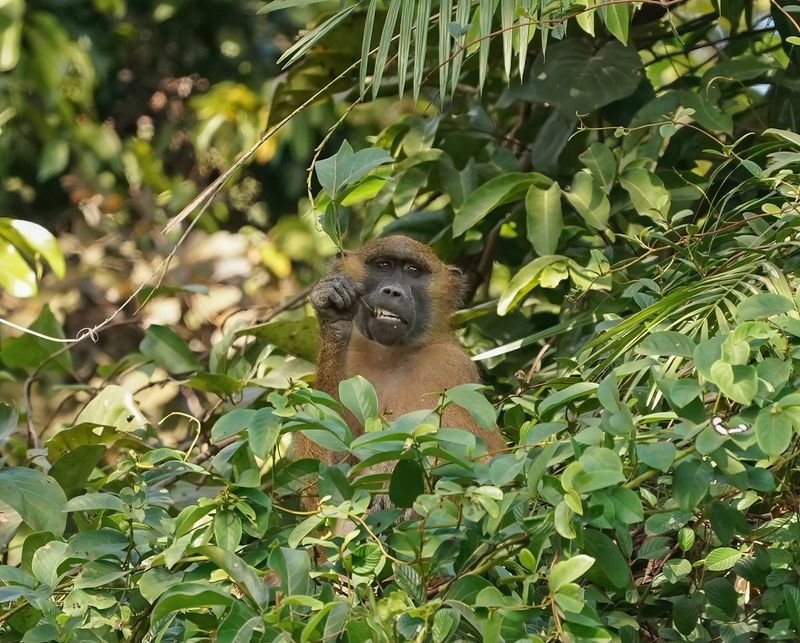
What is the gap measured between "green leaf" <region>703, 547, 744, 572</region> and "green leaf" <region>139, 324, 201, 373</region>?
2938mm

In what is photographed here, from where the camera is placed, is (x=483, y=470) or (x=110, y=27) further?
(x=110, y=27)

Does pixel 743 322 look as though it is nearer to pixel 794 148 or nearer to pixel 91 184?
pixel 794 148

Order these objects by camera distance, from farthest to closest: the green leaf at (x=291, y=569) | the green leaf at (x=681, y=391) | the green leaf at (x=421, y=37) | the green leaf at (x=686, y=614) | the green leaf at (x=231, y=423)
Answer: the green leaf at (x=421, y=37), the green leaf at (x=686, y=614), the green leaf at (x=231, y=423), the green leaf at (x=291, y=569), the green leaf at (x=681, y=391)

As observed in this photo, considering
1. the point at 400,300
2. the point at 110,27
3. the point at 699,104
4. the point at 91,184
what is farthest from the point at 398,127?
the point at 110,27

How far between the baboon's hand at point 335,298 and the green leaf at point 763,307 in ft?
6.44

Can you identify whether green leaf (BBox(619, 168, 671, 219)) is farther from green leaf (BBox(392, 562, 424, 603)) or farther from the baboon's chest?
green leaf (BBox(392, 562, 424, 603))

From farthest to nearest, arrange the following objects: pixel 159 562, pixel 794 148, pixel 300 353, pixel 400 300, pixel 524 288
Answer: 1. pixel 300 353
2. pixel 400 300
3. pixel 524 288
4. pixel 794 148
5. pixel 159 562

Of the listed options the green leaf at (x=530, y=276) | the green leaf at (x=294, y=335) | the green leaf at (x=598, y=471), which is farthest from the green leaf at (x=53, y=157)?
the green leaf at (x=598, y=471)

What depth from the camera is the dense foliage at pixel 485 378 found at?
7.89 feet

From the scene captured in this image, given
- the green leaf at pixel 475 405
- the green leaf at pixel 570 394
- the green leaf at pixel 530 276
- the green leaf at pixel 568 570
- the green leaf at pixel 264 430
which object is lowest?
the green leaf at pixel 530 276

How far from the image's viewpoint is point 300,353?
506 cm

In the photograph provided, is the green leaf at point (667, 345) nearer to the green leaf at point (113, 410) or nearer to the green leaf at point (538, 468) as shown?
the green leaf at point (538, 468)

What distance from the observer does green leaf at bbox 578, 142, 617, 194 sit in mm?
4500

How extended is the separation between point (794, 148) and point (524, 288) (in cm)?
102
